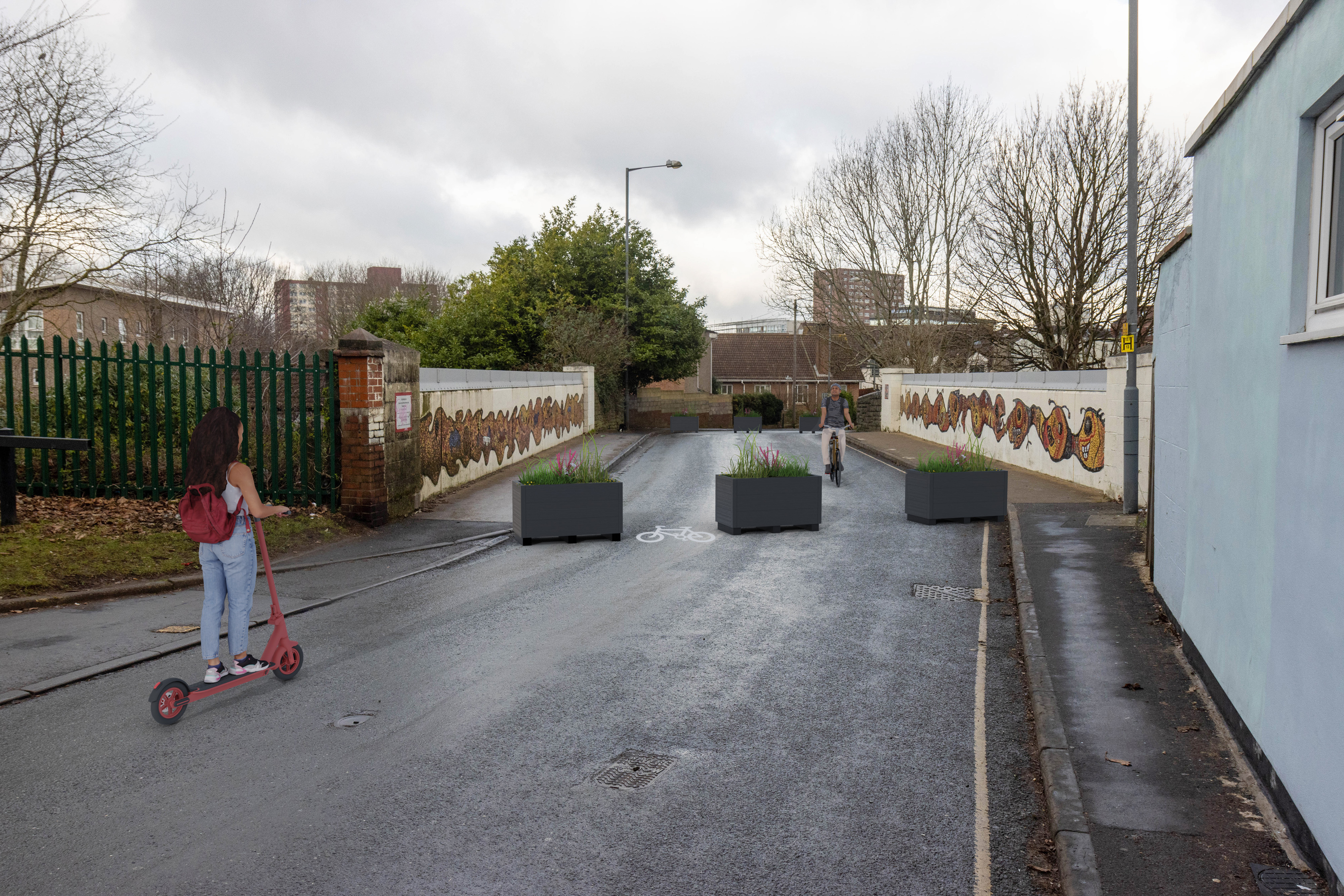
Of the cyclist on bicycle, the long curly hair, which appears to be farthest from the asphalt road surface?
the cyclist on bicycle

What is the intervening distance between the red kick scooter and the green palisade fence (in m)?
4.51

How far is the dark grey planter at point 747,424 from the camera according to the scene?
4372cm

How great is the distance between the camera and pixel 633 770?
15.4 ft

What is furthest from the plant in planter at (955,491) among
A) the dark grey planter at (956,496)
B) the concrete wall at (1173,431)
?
the concrete wall at (1173,431)

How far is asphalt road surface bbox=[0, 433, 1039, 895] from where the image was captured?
3727 millimetres

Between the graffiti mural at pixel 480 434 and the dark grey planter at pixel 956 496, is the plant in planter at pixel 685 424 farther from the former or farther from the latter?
the dark grey planter at pixel 956 496

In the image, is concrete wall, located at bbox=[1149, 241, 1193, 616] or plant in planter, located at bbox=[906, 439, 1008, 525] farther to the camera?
plant in planter, located at bbox=[906, 439, 1008, 525]

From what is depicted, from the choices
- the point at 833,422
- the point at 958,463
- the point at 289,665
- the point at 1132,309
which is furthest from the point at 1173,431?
the point at 833,422

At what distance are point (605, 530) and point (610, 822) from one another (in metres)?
7.48

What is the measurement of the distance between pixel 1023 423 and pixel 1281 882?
17775 millimetres

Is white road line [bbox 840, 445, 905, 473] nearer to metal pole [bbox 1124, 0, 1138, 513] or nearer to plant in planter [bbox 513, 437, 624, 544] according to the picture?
metal pole [bbox 1124, 0, 1138, 513]

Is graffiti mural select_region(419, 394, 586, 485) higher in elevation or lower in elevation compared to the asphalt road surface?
higher

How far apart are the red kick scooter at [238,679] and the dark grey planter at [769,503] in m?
6.41

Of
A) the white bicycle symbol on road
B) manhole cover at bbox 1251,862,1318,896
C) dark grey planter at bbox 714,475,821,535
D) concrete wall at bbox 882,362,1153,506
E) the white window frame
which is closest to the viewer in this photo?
manhole cover at bbox 1251,862,1318,896
